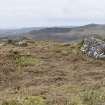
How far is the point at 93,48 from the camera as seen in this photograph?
94.8 feet

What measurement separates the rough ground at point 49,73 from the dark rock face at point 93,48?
64 cm

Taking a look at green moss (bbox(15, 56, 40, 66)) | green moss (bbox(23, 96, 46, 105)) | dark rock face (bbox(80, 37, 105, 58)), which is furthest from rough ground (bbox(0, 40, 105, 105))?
dark rock face (bbox(80, 37, 105, 58))

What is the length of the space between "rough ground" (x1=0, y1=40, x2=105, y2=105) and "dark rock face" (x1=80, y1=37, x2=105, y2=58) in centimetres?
64

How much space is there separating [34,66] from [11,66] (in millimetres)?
1793

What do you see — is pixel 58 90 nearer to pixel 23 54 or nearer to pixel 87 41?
pixel 23 54

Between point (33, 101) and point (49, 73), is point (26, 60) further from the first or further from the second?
point (33, 101)

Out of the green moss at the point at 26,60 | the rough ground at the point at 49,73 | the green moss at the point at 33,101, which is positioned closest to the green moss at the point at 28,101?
the green moss at the point at 33,101

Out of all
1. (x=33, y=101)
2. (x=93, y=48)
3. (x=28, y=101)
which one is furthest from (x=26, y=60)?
(x=28, y=101)

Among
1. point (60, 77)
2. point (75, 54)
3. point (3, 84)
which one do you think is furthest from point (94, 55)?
point (3, 84)

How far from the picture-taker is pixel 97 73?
22328mm

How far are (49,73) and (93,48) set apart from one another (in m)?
7.28

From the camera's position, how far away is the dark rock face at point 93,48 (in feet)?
90.5

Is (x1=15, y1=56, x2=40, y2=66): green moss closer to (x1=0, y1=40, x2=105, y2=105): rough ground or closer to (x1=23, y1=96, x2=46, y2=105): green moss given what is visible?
(x1=0, y1=40, x2=105, y2=105): rough ground

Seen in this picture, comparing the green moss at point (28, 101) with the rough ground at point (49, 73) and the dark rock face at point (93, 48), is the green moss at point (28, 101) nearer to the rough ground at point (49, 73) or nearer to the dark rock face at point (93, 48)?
the rough ground at point (49, 73)
